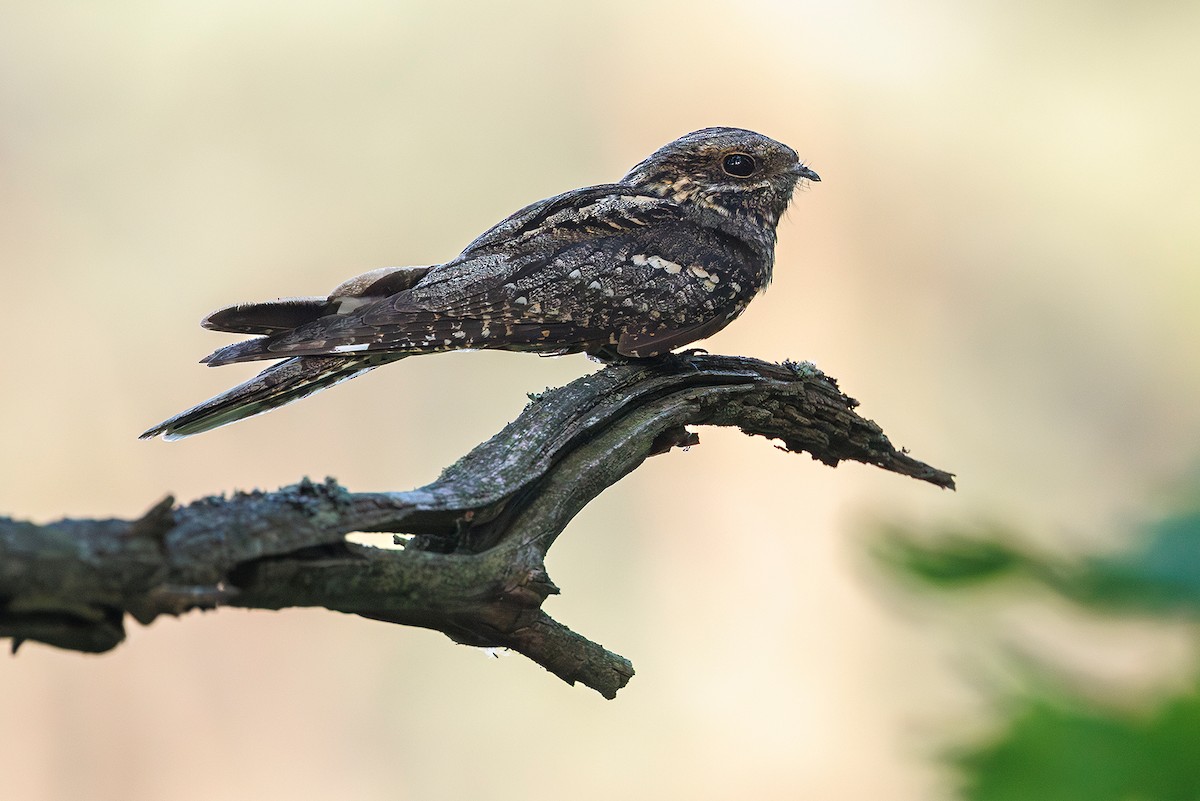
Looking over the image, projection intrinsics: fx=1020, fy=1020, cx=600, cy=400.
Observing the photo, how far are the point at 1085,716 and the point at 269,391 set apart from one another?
213cm

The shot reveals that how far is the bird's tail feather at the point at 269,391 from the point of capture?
2312 millimetres

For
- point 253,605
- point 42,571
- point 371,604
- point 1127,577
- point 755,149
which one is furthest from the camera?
point 755,149

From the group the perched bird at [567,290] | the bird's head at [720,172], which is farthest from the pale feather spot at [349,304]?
the bird's head at [720,172]

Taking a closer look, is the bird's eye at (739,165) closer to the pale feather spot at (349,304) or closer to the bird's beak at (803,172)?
the bird's beak at (803,172)

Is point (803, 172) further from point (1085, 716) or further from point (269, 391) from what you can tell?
point (1085, 716)

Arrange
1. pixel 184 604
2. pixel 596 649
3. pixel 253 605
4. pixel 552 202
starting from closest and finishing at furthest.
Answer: pixel 184 604
pixel 253 605
pixel 596 649
pixel 552 202

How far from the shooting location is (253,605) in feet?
4.79

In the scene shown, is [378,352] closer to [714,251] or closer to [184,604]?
[714,251]

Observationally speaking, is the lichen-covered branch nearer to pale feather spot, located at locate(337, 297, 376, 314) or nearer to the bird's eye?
pale feather spot, located at locate(337, 297, 376, 314)

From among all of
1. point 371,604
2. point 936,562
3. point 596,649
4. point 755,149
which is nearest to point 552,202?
point 755,149

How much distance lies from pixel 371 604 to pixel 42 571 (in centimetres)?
51

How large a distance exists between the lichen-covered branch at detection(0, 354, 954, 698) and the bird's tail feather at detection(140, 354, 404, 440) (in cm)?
54

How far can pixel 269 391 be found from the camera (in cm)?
246

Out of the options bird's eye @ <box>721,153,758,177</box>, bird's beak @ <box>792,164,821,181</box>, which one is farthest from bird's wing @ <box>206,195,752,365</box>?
bird's beak @ <box>792,164,821,181</box>
